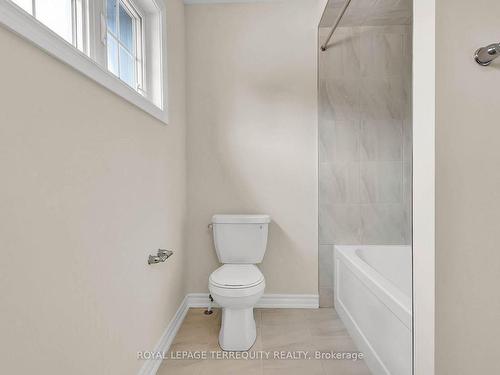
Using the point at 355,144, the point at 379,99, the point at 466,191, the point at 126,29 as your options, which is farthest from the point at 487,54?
the point at 126,29

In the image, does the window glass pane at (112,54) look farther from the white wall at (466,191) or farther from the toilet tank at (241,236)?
the white wall at (466,191)

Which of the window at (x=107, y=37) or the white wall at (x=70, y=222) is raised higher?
the window at (x=107, y=37)

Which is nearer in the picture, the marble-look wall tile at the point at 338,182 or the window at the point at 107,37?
the window at the point at 107,37

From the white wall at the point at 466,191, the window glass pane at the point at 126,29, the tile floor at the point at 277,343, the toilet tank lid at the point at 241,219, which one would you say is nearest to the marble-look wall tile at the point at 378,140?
the toilet tank lid at the point at 241,219

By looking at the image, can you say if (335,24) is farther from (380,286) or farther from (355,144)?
(380,286)

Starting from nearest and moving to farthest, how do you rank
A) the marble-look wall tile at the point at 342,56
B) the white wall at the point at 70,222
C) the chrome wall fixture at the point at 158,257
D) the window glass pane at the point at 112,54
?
the white wall at the point at 70,222, the window glass pane at the point at 112,54, the chrome wall fixture at the point at 158,257, the marble-look wall tile at the point at 342,56

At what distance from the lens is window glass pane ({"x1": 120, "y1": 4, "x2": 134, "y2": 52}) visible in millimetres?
1553

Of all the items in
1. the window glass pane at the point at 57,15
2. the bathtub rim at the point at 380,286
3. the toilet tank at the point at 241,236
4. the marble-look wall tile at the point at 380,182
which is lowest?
the bathtub rim at the point at 380,286

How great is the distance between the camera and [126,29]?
1.61 meters

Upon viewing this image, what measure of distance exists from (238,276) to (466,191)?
4.38 feet

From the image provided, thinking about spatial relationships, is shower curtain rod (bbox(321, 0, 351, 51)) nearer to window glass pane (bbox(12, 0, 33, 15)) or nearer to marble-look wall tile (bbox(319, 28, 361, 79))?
marble-look wall tile (bbox(319, 28, 361, 79))

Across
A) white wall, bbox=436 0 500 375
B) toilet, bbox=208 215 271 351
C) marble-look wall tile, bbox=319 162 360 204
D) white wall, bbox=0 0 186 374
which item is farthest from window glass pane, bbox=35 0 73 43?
marble-look wall tile, bbox=319 162 360 204

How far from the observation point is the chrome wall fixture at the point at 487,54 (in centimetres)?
81

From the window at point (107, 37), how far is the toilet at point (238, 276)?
940mm
